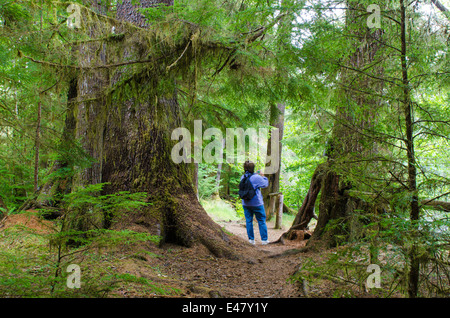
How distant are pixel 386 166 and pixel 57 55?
487cm

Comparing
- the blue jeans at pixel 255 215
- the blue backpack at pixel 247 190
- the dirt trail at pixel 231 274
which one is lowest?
the dirt trail at pixel 231 274

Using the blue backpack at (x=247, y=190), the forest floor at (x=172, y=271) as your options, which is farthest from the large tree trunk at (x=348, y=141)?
the blue backpack at (x=247, y=190)

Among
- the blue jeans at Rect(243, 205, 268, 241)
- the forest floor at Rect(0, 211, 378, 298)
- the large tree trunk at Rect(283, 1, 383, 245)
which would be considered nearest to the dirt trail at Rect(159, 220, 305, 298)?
the forest floor at Rect(0, 211, 378, 298)

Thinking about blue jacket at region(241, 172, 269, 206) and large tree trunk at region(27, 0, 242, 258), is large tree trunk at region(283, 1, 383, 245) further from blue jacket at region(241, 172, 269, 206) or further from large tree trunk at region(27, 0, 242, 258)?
large tree trunk at region(27, 0, 242, 258)

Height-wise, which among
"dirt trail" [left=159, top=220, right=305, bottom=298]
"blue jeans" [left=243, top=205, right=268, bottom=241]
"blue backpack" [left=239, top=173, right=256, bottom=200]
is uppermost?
"blue backpack" [left=239, top=173, right=256, bottom=200]

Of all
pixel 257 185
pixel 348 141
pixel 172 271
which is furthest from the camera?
pixel 257 185

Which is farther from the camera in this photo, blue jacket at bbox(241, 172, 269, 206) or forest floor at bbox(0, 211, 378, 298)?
blue jacket at bbox(241, 172, 269, 206)

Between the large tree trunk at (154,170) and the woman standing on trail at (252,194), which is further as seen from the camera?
the woman standing on trail at (252,194)

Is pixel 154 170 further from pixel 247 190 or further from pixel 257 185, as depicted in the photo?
pixel 257 185

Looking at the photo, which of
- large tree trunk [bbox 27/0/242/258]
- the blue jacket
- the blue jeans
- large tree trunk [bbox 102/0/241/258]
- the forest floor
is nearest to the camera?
the forest floor

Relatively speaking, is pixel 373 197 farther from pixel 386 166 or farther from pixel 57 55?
pixel 57 55

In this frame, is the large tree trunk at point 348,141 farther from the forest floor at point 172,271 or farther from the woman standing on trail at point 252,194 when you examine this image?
the woman standing on trail at point 252,194

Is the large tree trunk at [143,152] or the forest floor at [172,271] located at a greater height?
the large tree trunk at [143,152]

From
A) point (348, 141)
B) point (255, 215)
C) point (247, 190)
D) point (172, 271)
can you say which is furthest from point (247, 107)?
point (172, 271)
